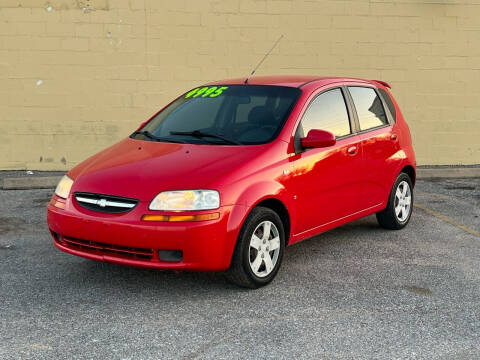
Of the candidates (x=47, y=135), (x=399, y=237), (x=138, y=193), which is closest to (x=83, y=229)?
(x=138, y=193)

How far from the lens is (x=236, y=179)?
5.00 metres

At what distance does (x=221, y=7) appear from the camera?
11.0 metres

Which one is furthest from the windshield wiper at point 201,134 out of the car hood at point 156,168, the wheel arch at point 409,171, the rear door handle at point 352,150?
the wheel arch at point 409,171

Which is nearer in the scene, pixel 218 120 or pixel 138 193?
pixel 138 193

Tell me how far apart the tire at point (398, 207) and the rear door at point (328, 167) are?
2.52 feet

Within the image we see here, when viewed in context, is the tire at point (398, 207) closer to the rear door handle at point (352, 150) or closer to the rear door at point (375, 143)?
the rear door at point (375, 143)

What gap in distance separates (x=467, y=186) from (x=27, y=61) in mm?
7138

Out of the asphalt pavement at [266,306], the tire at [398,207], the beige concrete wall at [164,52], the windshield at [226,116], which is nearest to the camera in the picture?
the asphalt pavement at [266,306]

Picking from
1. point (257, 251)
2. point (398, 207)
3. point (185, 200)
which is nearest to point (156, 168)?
point (185, 200)

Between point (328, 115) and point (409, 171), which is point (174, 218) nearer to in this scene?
point (328, 115)

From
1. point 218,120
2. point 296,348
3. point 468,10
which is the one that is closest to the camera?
point 296,348

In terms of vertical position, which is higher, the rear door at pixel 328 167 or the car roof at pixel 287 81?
the car roof at pixel 287 81

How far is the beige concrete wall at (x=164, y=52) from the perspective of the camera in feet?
35.7

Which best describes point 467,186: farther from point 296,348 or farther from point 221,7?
point 296,348
